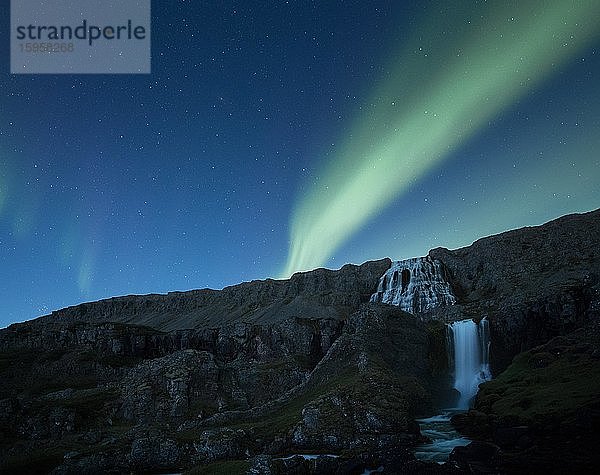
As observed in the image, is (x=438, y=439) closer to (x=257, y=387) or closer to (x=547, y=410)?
(x=547, y=410)

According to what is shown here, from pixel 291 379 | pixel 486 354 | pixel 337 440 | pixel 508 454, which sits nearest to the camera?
pixel 508 454

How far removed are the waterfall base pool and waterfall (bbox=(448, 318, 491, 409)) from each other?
1071 inches

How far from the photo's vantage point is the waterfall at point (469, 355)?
107 meters

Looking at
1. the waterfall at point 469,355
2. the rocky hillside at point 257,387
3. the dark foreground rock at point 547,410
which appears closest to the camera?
the dark foreground rock at point 547,410

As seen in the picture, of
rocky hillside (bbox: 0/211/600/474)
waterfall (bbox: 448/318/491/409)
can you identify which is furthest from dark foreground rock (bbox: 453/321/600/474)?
waterfall (bbox: 448/318/491/409)

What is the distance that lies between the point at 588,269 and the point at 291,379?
125m

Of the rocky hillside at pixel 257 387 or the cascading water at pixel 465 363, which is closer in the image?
the rocky hillside at pixel 257 387

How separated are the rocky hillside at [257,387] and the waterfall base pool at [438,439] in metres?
2.45

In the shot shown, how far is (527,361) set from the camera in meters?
92.2

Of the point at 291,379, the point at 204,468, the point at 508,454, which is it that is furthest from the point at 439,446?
the point at 291,379

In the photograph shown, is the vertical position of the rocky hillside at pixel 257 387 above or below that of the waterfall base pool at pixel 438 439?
above

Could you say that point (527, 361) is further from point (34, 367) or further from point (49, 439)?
point (34, 367)

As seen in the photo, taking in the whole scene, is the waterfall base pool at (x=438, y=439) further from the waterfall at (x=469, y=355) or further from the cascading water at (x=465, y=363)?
the waterfall at (x=469, y=355)

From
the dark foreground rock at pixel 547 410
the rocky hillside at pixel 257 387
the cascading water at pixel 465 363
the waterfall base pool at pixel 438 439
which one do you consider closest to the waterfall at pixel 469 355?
the cascading water at pixel 465 363
